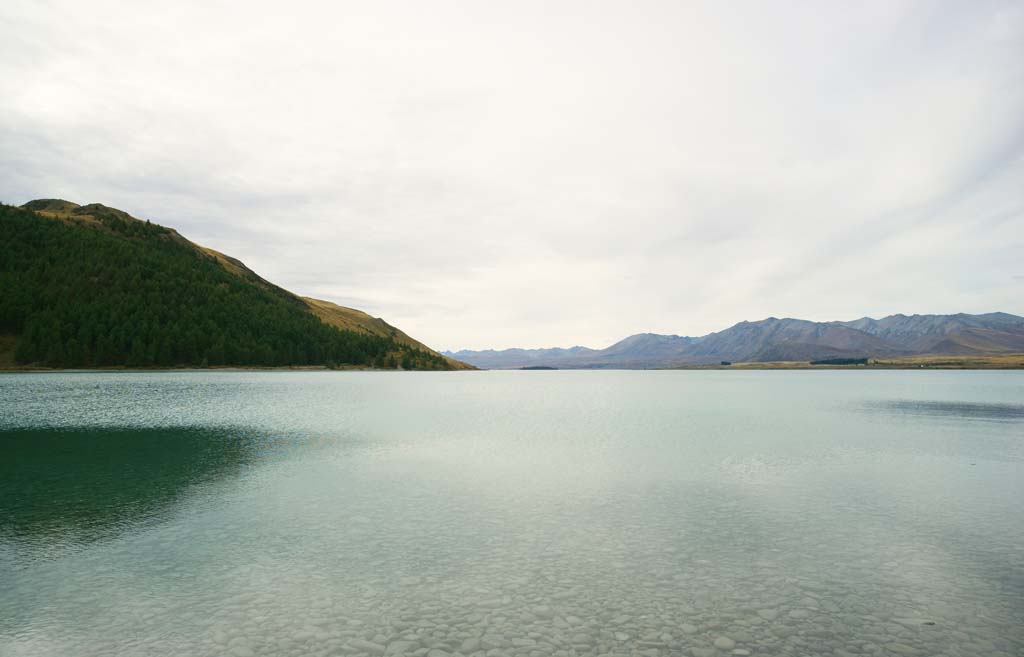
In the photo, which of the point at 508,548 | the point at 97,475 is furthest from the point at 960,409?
the point at 97,475

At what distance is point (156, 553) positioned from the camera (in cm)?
2258

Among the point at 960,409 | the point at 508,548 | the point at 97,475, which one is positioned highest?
the point at 960,409

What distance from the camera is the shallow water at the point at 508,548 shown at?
1572cm

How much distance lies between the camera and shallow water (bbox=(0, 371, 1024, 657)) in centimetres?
1572

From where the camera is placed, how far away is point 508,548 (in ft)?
77.4

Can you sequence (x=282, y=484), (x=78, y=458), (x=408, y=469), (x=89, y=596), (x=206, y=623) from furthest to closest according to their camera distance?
1. (x=78, y=458)
2. (x=408, y=469)
3. (x=282, y=484)
4. (x=89, y=596)
5. (x=206, y=623)

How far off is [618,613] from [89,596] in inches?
664

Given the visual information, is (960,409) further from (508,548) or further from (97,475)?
(97,475)

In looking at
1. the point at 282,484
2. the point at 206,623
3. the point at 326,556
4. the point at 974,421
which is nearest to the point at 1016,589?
the point at 326,556

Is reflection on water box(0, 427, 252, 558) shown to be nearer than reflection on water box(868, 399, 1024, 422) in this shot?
Yes

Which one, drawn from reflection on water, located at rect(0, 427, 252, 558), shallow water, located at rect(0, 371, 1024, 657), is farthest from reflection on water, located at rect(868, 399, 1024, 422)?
reflection on water, located at rect(0, 427, 252, 558)

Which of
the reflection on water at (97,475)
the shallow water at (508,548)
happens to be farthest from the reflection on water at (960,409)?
the reflection on water at (97,475)

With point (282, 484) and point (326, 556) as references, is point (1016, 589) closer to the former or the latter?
point (326, 556)

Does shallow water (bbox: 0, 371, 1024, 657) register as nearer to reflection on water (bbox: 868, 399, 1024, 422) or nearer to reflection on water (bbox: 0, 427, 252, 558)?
reflection on water (bbox: 0, 427, 252, 558)
